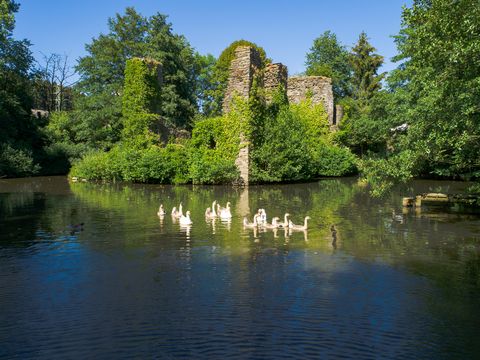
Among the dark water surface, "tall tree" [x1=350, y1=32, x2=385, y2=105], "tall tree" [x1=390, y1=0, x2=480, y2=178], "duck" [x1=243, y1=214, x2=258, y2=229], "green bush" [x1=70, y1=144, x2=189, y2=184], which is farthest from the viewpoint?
"tall tree" [x1=350, y1=32, x2=385, y2=105]

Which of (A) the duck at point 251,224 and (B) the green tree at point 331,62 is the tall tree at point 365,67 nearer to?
(B) the green tree at point 331,62

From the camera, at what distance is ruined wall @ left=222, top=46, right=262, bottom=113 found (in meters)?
31.2

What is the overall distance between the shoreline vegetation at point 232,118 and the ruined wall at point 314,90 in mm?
1025

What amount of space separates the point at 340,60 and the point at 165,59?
2473 centimetres

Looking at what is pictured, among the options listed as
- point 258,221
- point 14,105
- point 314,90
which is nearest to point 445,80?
point 258,221

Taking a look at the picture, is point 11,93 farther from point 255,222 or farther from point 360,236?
point 360,236

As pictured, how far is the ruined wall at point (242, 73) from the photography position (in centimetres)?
3117

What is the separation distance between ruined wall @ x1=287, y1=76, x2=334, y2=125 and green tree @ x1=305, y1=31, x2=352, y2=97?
12.8m

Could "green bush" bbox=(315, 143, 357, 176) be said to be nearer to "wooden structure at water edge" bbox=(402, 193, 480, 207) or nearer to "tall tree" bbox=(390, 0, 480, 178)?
"wooden structure at water edge" bbox=(402, 193, 480, 207)

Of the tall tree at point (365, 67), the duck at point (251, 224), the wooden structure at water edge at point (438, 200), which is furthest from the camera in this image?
the tall tree at point (365, 67)

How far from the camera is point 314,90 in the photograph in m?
44.6

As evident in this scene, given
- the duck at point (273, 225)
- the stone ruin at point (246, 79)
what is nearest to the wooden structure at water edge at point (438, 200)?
the duck at point (273, 225)

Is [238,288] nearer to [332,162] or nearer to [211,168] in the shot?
[211,168]

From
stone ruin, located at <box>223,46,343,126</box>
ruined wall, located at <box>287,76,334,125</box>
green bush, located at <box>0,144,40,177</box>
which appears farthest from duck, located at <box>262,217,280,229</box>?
ruined wall, located at <box>287,76,334,125</box>
